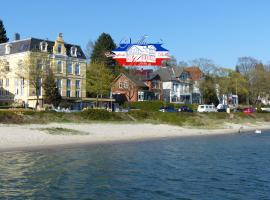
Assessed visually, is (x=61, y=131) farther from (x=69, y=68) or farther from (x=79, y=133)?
(x=69, y=68)

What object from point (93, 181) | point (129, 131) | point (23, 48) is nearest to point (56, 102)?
point (23, 48)

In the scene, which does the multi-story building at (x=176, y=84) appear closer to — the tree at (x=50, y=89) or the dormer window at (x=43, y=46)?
the dormer window at (x=43, y=46)

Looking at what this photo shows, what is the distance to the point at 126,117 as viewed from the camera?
210ft

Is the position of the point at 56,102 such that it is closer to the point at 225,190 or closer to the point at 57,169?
the point at 57,169

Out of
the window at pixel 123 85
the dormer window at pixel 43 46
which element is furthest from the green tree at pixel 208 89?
the dormer window at pixel 43 46

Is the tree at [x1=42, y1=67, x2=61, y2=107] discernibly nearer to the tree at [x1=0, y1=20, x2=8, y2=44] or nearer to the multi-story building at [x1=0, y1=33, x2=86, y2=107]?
the multi-story building at [x1=0, y1=33, x2=86, y2=107]

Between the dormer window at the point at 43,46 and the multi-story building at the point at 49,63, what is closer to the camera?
the multi-story building at the point at 49,63

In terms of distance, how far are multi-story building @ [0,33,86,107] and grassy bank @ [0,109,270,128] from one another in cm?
2427

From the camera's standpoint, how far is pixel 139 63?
71.1 metres

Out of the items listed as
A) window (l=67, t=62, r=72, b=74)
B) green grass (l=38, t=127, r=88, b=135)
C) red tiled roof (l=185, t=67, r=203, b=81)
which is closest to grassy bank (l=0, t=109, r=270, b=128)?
green grass (l=38, t=127, r=88, b=135)

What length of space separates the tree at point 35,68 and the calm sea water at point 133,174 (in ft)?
132

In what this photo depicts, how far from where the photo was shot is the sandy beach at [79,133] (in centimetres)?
4100

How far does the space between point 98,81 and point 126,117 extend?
32.7m

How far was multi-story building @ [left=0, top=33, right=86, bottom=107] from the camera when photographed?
8438 cm
